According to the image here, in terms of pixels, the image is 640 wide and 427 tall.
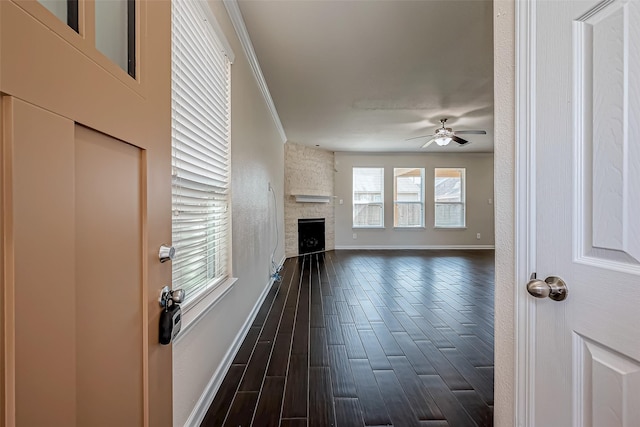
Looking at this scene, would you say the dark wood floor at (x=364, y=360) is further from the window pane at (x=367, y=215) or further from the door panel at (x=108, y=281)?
the window pane at (x=367, y=215)

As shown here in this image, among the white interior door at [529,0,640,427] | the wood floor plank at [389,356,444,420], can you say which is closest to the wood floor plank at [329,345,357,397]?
the wood floor plank at [389,356,444,420]

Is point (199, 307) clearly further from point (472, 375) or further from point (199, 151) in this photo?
point (472, 375)

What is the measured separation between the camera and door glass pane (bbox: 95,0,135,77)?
25.2 inches

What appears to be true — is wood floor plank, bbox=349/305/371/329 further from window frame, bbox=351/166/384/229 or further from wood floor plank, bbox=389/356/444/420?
window frame, bbox=351/166/384/229

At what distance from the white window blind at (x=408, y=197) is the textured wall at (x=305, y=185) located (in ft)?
5.48

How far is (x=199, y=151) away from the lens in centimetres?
148

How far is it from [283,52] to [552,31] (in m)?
2.27

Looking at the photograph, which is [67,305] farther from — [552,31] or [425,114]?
[425,114]

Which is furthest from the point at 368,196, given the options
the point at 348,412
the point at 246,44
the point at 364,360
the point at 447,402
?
the point at 348,412

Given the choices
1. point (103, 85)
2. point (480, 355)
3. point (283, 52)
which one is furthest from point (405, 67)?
point (103, 85)

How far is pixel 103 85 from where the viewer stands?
0.56m

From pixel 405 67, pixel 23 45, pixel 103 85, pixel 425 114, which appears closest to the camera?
pixel 23 45

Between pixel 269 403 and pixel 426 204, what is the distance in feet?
21.7

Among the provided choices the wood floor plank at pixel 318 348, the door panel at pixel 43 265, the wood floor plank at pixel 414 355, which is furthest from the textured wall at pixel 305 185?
the door panel at pixel 43 265
